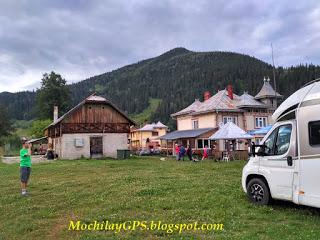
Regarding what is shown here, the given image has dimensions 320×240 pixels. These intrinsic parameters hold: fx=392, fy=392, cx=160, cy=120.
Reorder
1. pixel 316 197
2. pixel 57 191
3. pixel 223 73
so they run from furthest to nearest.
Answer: pixel 223 73 → pixel 57 191 → pixel 316 197

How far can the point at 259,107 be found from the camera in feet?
185

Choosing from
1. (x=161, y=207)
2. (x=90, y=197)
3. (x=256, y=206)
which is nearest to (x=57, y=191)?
(x=90, y=197)

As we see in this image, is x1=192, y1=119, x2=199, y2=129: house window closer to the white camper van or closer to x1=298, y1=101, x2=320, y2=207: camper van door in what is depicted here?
the white camper van

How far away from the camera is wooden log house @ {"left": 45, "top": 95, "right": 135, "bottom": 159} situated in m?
44.8

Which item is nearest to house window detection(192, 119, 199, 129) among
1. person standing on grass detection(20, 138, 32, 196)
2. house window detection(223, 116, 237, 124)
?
house window detection(223, 116, 237, 124)

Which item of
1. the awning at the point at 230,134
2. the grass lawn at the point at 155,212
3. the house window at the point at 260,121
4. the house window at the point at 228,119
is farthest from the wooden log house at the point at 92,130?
the grass lawn at the point at 155,212

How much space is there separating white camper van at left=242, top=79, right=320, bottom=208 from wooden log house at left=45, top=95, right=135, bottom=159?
3535 cm

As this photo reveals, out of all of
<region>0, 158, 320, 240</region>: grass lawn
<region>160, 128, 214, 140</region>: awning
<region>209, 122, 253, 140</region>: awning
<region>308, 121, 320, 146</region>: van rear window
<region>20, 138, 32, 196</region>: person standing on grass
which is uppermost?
<region>160, 128, 214, 140</region>: awning

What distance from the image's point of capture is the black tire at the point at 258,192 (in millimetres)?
10953

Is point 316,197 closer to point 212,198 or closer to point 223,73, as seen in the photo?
point 212,198

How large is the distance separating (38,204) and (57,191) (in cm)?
287

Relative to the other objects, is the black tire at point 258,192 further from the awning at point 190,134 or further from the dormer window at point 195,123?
the dormer window at point 195,123

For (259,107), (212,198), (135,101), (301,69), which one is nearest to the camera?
(212,198)

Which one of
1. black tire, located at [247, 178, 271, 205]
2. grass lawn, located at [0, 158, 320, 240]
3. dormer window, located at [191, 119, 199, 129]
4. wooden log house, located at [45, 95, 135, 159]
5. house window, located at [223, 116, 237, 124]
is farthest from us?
dormer window, located at [191, 119, 199, 129]
